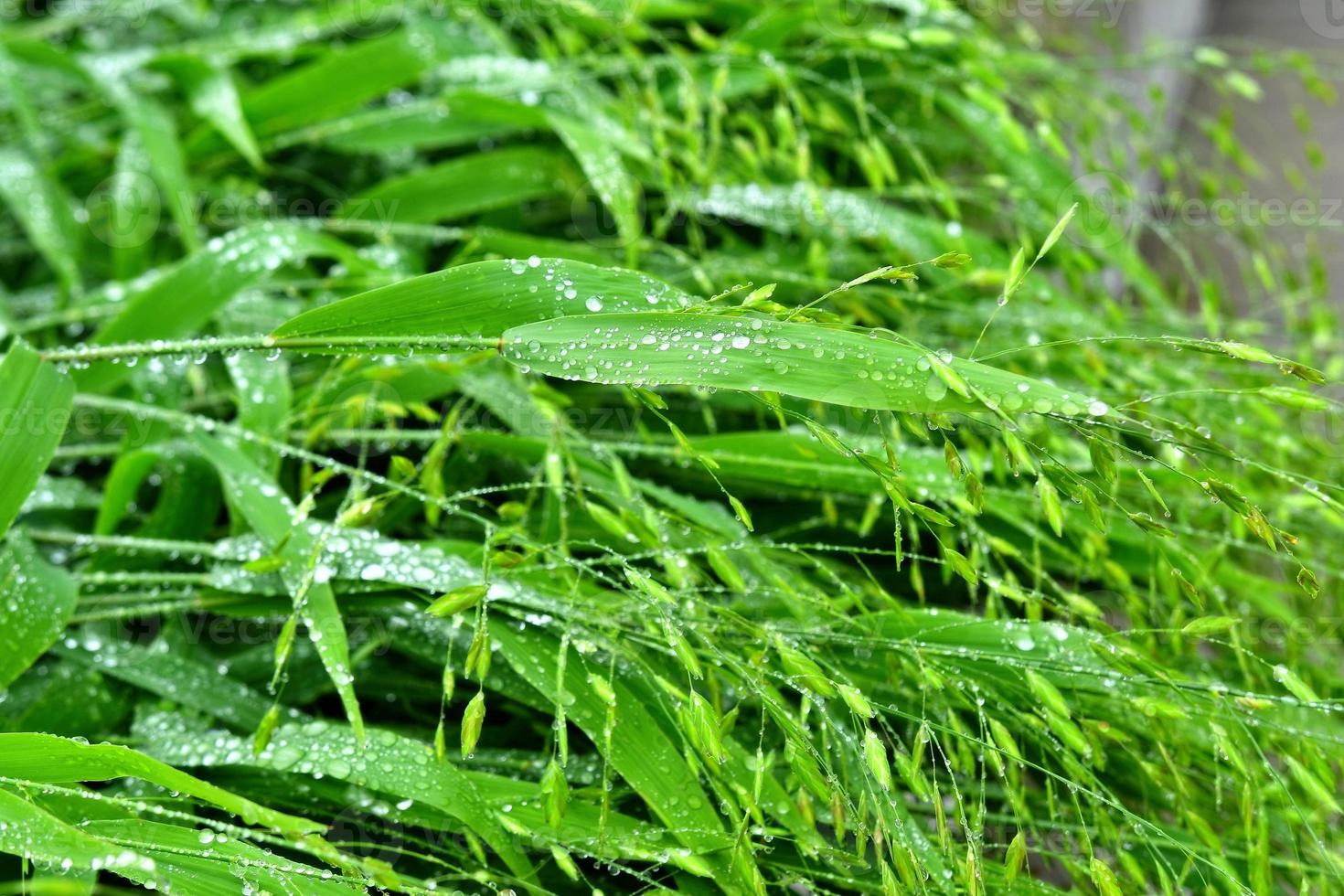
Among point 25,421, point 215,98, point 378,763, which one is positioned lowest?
point 378,763

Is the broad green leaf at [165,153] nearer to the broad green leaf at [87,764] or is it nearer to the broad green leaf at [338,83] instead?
the broad green leaf at [338,83]

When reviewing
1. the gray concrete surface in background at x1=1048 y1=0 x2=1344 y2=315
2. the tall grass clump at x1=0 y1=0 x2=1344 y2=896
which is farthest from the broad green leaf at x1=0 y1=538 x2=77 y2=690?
the gray concrete surface in background at x1=1048 y1=0 x2=1344 y2=315

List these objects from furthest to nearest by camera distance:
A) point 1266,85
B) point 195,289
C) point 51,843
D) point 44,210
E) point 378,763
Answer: point 1266,85 → point 44,210 → point 195,289 → point 378,763 → point 51,843

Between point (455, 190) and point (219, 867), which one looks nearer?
point (219, 867)

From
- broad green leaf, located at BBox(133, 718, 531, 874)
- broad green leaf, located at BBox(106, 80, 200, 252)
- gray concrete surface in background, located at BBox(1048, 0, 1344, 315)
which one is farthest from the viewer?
gray concrete surface in background, located at BBox(1048, 0, 1344, 315)

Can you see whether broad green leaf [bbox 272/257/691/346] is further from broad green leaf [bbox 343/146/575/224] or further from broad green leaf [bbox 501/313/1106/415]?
broad green leaf [bbox 343/146/575/224]

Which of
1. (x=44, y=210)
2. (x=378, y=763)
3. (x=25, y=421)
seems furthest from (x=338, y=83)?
(x=378, y=763)

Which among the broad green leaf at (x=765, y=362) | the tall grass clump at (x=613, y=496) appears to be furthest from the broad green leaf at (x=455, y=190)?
the broad green leaf at (x=765, y=362)

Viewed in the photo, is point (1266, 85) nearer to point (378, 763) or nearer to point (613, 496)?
point (613, 496)
